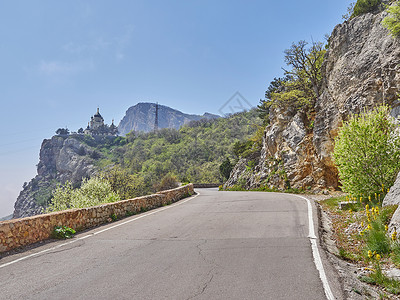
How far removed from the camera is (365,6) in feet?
68.8

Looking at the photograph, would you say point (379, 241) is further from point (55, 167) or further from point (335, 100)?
point (55, 167)

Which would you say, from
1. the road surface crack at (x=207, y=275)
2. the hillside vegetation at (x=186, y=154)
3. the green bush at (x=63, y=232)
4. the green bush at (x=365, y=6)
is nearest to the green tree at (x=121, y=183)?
the hillside vegetation at (x=186, y=154)

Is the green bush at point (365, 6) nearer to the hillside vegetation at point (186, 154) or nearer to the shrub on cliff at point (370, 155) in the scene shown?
the shrub on cliff at point (370, 155)

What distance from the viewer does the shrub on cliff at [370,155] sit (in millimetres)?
9547

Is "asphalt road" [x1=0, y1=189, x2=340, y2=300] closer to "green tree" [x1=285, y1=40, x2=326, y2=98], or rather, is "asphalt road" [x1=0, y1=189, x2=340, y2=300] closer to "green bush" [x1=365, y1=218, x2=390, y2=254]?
"green bush" [x1=365, y1=218, x2=390, y2=254]

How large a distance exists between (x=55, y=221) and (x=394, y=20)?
1941 centimetres

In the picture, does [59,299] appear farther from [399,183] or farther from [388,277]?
[399,183]

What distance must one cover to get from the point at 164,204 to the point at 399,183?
37.9ft

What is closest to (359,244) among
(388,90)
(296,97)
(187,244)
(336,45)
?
(187,244)

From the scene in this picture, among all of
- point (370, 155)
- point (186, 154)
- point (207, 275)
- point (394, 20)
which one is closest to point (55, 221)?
point (207, 275)

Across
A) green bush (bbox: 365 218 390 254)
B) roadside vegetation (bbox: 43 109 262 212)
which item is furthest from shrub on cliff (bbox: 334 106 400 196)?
roadside vegetation (bbox: 43 109 262 212)

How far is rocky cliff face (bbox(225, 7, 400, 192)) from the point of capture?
17.1 meters

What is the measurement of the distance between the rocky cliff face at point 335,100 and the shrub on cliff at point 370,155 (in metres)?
5.80

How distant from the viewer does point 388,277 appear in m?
4.57
